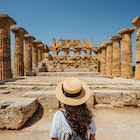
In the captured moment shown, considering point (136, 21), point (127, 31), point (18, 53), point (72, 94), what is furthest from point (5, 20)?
point (72, 94)

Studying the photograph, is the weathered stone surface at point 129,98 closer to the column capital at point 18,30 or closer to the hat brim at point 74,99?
the hat brim at point 74,99

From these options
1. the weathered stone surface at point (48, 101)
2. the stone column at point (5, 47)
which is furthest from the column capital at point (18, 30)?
the weathered stone surface at point (48, 101)

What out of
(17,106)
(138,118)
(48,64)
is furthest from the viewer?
(48,64)

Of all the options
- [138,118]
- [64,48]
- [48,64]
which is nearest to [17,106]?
[138,118]

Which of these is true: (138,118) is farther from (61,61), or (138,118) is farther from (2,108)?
Result: (61,61)

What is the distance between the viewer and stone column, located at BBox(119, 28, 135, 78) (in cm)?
1729

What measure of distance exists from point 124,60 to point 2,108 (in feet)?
52.0

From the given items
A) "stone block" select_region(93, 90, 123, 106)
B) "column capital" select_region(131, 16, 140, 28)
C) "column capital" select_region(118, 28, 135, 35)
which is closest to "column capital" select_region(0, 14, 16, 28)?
"column capital" select_region(131, 16, 140, 28)

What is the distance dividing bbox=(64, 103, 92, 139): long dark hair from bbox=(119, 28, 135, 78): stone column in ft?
53.8

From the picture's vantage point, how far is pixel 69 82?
1836 millimetres

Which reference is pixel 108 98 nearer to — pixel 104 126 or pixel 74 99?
pixel 104 126

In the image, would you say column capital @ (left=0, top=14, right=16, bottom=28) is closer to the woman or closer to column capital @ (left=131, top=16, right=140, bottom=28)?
column capital @ (left=131, top=16, right=140, bottom=28)

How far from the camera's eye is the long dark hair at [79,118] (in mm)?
1785

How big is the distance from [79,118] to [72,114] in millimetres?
88
